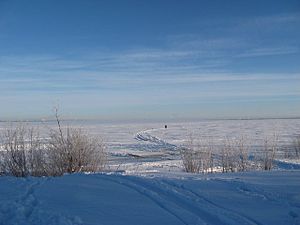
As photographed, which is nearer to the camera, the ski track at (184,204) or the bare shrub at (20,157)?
the ski track at (184,204)

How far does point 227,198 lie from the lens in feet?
22.8

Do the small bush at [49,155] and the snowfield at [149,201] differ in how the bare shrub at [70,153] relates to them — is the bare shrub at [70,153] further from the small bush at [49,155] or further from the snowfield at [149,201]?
the snowfield at [149,201]

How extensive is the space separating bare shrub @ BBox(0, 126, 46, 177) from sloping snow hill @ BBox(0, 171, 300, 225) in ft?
19.9

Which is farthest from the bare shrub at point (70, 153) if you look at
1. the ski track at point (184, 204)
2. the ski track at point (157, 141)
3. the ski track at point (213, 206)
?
the ski track at point (157, 141)

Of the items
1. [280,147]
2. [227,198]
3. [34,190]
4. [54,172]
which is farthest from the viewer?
[280,147]

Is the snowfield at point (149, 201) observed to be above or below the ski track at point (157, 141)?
above

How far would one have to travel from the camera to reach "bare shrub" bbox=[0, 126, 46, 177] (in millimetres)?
14695

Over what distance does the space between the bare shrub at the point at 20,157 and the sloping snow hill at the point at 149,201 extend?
239 inches

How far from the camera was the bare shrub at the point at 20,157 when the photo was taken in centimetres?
1470

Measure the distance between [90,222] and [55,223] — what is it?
490 millimetres

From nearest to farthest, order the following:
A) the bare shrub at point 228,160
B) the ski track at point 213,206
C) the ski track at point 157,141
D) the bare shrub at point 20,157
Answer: the ski track at point 213,206
the bare shrub at point 20,157
the bare shrub at point 228,160
the ski track at point 157,141

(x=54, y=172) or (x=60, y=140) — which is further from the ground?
(x=60, y=140)

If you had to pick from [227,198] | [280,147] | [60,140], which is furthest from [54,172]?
[280,147]

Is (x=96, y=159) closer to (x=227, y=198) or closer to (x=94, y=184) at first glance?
(x=94, y=184)
